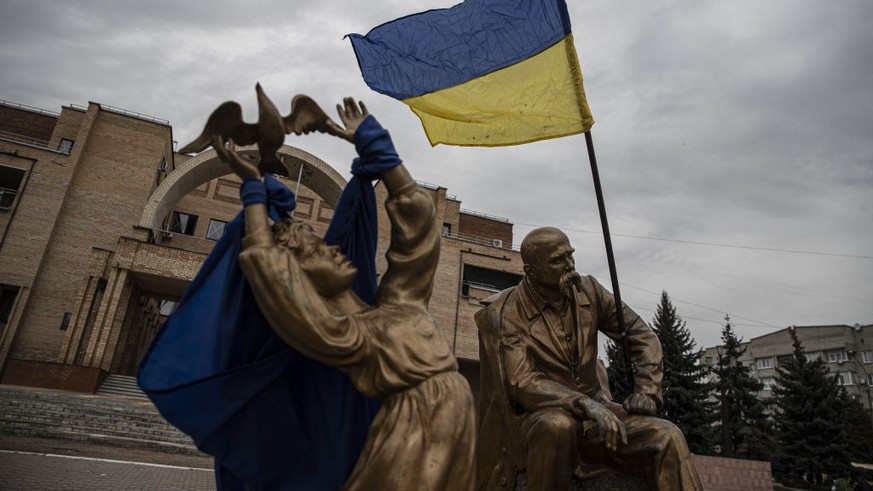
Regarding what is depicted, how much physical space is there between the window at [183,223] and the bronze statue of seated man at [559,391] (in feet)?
97.8

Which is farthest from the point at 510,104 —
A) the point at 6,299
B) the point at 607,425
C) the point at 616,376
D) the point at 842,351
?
the point at 842,351

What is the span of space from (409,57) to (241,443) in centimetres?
271

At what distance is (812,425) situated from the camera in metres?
24.7

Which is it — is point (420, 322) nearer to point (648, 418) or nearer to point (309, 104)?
point (309, 104)

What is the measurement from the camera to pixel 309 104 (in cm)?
218

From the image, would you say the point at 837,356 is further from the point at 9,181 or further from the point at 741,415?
the point at 9,181

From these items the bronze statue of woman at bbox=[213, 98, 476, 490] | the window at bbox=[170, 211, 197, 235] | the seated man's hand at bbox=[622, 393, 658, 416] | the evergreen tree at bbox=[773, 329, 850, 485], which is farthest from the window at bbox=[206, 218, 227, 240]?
the evergreen tree at bbox=[773, 329, 850, 485]

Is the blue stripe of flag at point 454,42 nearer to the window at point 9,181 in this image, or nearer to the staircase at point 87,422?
the staircase at point 87,422

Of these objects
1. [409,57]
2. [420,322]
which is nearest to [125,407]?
[409,57]

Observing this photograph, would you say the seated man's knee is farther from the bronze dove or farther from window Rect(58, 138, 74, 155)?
window Rect(58, 138, 74, 155)

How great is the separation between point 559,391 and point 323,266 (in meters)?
1.55

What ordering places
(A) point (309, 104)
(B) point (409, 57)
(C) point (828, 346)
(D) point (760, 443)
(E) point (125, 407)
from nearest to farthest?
(A) point (309, 104) → (B) point (409, 57) → (E) point (125, 407) → (D) point (760, 443) → (C) point (828, 346)

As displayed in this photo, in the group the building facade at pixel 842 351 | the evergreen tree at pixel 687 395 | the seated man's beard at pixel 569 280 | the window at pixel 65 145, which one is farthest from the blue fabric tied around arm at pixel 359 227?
the building facade at pixel 842 351

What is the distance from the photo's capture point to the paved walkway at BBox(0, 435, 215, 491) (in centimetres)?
584
